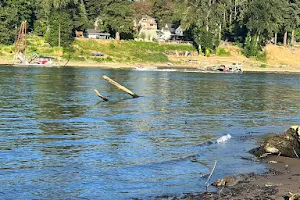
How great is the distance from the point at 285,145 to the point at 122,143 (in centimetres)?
737

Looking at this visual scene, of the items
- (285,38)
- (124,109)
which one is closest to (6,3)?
(285,38)

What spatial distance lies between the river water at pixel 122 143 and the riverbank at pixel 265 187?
2.77ft

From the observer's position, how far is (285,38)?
146m

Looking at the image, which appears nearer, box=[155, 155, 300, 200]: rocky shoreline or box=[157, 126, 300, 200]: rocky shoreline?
box=[155, 155, 300, 200]: rocky shoreline

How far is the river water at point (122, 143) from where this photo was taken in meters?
15.8

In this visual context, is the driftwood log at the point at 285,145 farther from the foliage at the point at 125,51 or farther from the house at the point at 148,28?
the house at the point at 148,28

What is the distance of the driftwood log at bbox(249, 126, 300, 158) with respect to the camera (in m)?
19.5

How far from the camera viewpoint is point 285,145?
20.0 m

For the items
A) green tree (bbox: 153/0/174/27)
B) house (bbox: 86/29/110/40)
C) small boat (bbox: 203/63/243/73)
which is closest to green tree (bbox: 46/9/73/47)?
house (bbox: 86/29/110/40)

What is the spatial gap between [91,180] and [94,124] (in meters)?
12.7

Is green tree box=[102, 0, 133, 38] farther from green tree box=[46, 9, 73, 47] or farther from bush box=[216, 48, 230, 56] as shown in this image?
bush box=[216, 48, 230, 56]

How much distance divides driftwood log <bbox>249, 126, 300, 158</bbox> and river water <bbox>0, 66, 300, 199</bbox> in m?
0.73

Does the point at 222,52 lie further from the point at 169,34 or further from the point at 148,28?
the point at 148,28

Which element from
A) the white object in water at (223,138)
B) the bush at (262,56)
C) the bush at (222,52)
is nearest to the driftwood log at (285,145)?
the white object in water at (223,138)
